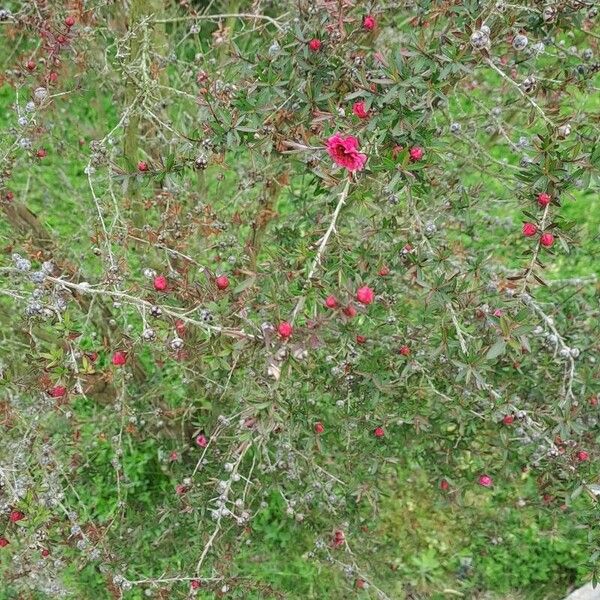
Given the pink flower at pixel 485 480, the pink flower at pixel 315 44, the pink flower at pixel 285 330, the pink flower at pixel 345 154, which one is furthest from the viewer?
the pink flower at pixel 485 480

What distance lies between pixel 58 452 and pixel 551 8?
7.36ft

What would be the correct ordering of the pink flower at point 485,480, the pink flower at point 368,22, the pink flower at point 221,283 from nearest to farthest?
the pink flower at point 221,283 → the pink flower at point 368,22 → the pink flower at point 485,480

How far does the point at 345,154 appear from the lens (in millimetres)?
1528

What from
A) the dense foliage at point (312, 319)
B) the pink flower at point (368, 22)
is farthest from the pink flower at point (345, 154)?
the pink flower at point (368, 22)

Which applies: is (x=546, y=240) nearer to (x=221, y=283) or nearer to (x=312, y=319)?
(x=312, y=319)

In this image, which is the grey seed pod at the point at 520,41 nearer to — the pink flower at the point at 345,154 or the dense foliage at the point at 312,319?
the dense foliage at the point at 312,319

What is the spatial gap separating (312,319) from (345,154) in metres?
0.38

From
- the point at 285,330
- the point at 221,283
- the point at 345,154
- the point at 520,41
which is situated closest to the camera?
the point at 285,330

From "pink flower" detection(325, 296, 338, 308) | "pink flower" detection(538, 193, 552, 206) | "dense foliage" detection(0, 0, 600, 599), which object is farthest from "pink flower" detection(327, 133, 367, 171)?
"pink flower" detection(538, 193, 552, 206)

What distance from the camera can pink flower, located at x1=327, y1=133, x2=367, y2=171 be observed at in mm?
1518

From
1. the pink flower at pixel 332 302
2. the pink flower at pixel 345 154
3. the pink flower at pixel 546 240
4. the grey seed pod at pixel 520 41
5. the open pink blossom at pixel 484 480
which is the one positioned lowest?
the open pink blossom at pixel 484 480

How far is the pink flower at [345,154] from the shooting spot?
59.7 inches

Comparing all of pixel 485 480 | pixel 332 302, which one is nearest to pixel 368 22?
pixel 332 302

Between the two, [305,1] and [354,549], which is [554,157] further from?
[354,549]
